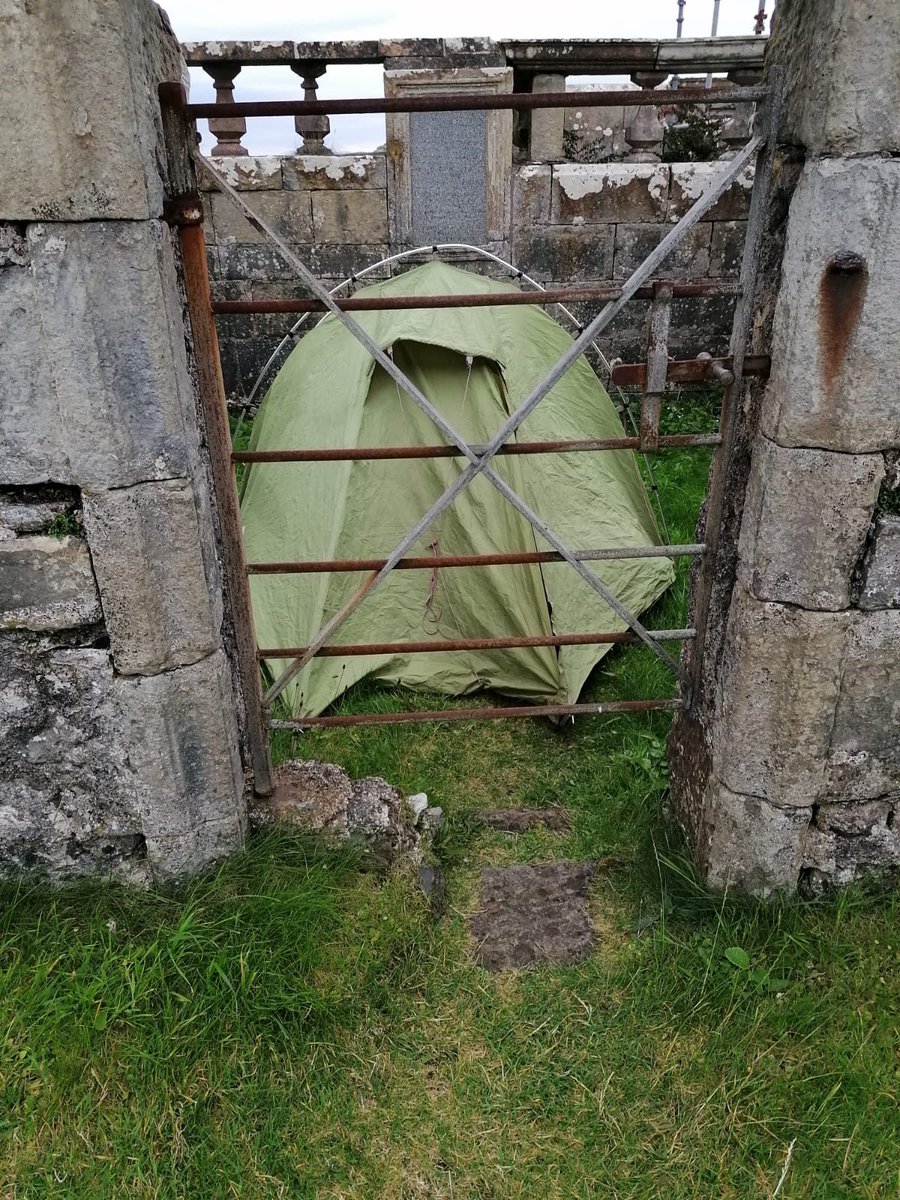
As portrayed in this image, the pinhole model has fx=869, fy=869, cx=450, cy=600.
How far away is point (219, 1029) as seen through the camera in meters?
2.11

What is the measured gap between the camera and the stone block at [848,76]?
5.57 feet

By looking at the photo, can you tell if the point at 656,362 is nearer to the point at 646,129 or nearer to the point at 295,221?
the point at 295,221

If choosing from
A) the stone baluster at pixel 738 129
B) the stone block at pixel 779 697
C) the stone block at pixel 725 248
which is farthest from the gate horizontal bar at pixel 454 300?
the stone baluster at pixel 738 129

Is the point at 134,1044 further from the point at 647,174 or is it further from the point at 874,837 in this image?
the point at 647,174

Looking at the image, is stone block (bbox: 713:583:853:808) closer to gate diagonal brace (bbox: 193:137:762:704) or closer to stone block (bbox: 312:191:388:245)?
gate diagonal brace (bbox: 193:137:762:704)

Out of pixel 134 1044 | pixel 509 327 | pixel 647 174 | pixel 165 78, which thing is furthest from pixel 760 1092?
pixel 647 174

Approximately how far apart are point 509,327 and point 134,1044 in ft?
10.6

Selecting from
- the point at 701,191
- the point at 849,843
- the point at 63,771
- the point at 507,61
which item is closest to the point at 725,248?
the point at 701,191

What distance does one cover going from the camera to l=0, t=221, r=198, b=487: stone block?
1804 millimetres

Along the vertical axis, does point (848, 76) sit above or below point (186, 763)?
above

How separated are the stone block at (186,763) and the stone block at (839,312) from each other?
1.55 m

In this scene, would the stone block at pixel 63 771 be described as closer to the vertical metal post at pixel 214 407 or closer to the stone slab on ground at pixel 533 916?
the vertical metal post at pixel 214 407

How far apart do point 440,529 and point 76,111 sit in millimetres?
2446

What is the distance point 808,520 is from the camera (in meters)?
2.05
